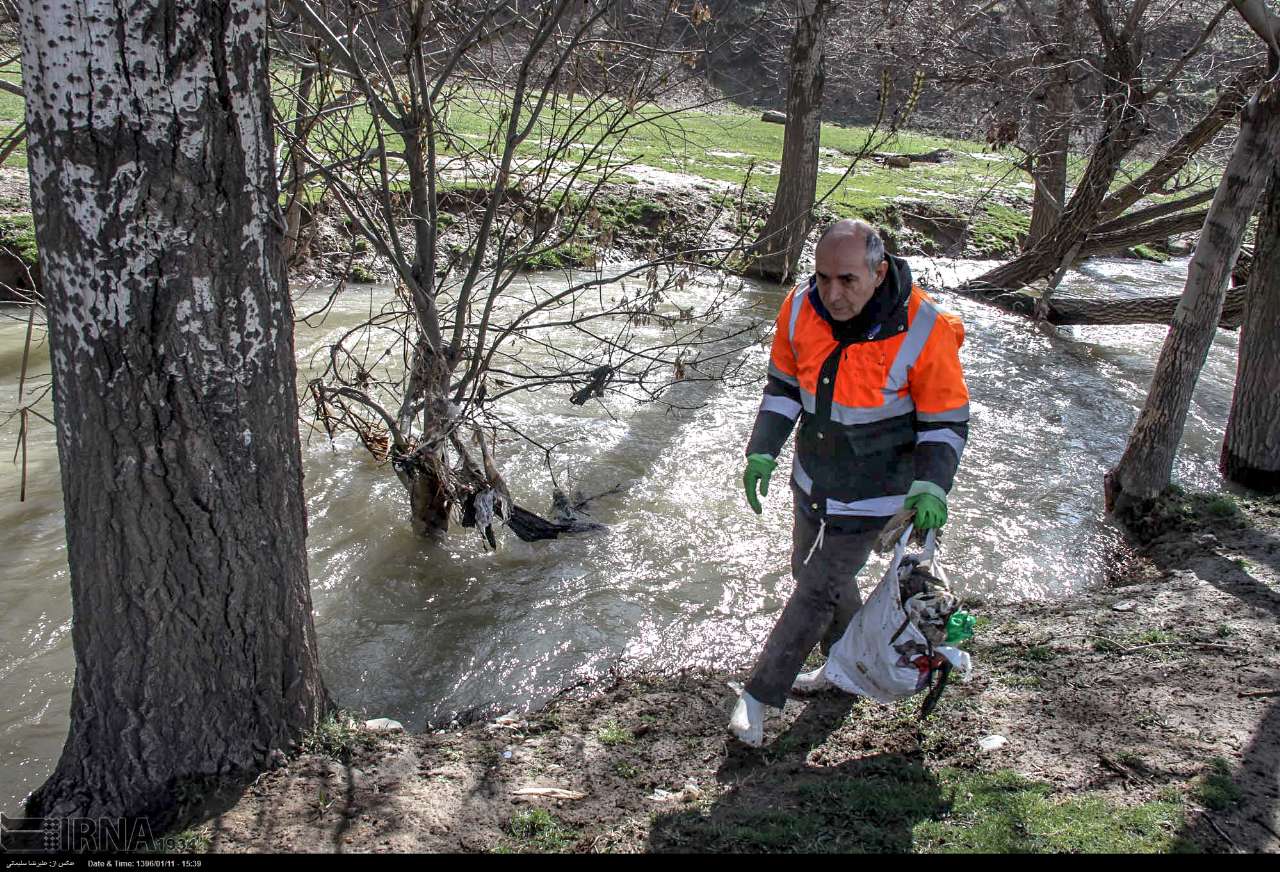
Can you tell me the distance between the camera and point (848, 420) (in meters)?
3.58

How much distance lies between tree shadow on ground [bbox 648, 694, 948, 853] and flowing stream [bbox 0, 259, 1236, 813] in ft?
4.07

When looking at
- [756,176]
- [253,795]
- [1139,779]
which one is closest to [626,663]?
[253,795]

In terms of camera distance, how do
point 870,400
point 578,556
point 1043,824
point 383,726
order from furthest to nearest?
point 578,556 < point 383,726 < point 870,400 < point 1043,824

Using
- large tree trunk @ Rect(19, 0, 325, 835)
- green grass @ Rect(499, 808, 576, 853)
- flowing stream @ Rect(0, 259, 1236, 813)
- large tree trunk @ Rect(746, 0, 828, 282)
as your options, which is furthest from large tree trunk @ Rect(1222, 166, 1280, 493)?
large tree trunk @ Rect(19, 0, 325, 835)

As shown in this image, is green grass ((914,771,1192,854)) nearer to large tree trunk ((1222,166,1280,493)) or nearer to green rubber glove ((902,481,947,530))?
green rubber glove ((902,481,947,530))

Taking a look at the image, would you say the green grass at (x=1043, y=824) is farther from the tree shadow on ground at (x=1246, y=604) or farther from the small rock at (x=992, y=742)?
the small rock at (x=992, y=742)

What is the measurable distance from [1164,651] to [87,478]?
448 centimetres

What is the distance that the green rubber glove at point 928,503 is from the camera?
11.3 ft

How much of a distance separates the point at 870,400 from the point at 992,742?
142cm

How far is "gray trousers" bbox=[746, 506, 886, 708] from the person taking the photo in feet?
12.4

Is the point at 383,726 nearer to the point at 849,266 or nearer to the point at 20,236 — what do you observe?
the point at 849,266

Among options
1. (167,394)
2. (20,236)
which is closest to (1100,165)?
(167,394)

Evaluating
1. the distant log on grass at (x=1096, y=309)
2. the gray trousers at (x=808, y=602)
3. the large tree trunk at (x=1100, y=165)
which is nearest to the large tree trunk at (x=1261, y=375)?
the large tree trunk at (x=1100, y=165)

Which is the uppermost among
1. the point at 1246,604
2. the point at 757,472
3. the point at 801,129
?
the point at 801,129
